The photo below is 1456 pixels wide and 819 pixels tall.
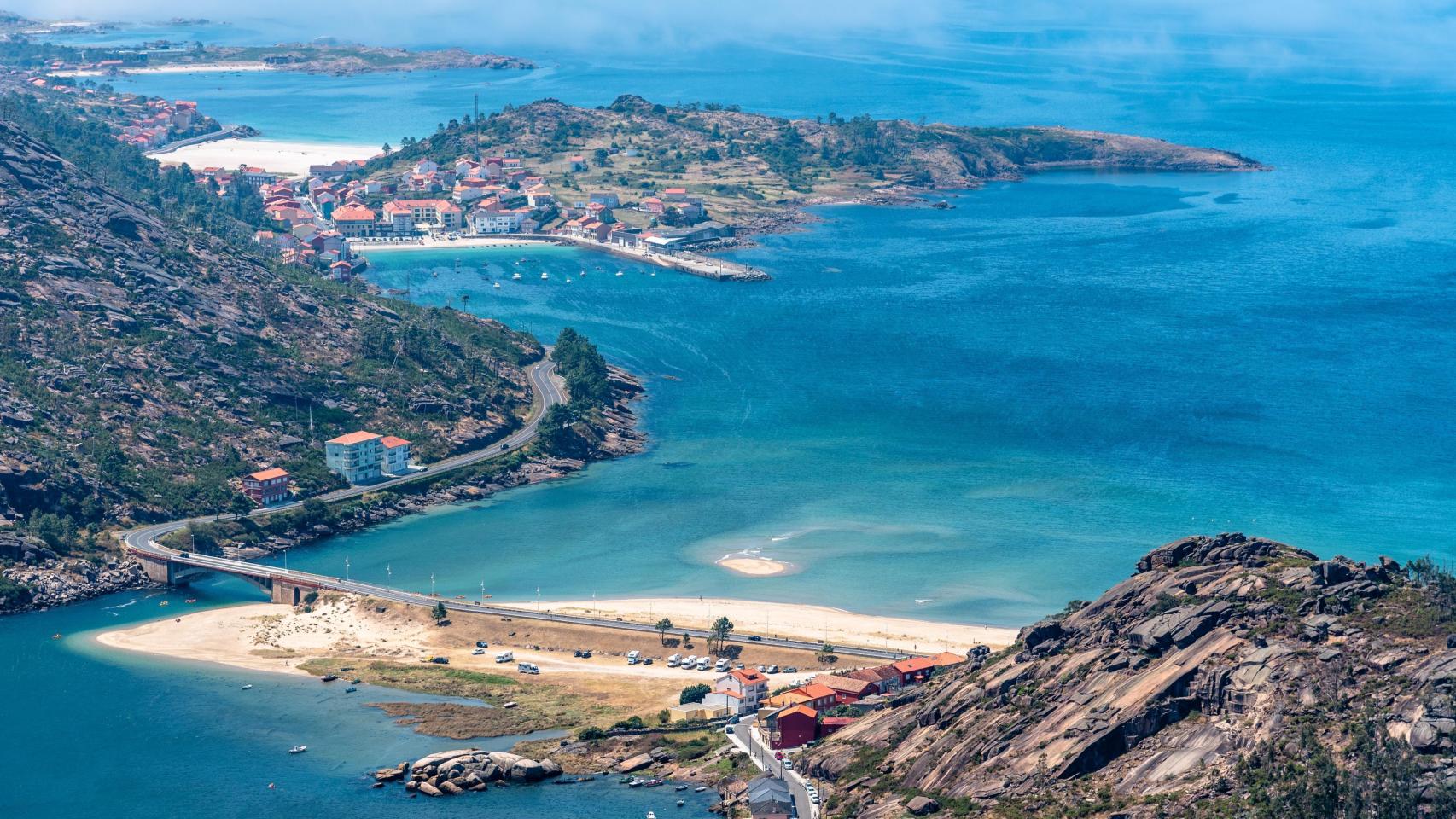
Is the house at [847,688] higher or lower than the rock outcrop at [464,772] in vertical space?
higher

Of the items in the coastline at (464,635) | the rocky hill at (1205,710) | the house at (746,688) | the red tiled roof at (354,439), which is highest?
the rocky hill at (1205,710)

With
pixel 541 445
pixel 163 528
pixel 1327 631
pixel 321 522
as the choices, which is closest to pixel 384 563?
pixel 321 522

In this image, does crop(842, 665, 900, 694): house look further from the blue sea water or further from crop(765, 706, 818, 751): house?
the blue sea water

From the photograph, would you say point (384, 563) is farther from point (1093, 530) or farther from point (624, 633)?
point (1093, 530)

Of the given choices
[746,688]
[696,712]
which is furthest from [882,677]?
[696,712]

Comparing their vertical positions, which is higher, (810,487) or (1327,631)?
(1327,631)

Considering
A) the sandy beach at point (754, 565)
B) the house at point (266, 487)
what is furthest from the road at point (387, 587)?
the sandy beach at point (754, 565)

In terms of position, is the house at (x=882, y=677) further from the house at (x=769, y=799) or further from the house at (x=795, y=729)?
the house at (x=769, y=799)

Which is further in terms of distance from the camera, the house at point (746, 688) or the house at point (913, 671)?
the house at point (913, 671)
